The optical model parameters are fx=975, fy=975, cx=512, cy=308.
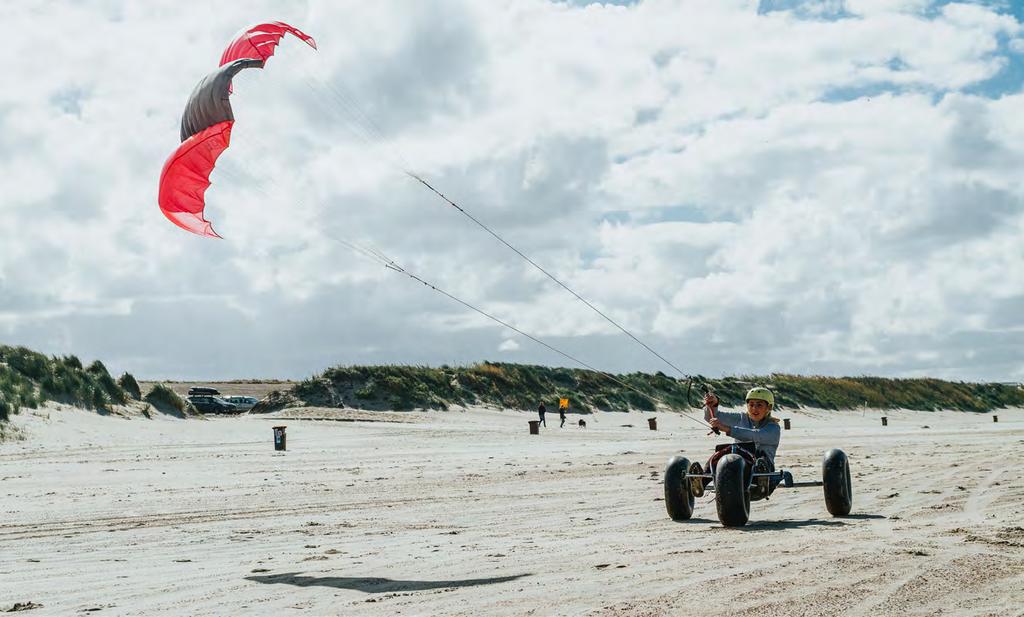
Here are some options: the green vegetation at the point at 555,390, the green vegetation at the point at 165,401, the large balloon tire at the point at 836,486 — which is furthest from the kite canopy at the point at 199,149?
the green vegetation at the point at 165,401

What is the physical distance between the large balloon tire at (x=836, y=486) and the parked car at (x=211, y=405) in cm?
3967

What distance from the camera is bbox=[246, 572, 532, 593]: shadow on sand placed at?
25.2 feet

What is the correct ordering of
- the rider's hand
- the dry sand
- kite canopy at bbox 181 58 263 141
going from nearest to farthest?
the dry sand → the rider's hand → kite canopy at bbox 181 58 263 141

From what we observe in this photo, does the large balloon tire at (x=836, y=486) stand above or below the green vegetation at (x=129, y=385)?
below

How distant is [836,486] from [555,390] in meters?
41.3

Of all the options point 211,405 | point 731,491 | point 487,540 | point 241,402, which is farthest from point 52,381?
point 731,491

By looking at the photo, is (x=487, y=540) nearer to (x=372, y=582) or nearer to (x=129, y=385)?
(x=372, y=582)

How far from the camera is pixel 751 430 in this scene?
11.4 metres

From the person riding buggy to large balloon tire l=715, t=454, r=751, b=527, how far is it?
0.73 metres

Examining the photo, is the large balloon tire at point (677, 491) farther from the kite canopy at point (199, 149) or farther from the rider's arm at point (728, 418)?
the kite canopy at point (199, 149)

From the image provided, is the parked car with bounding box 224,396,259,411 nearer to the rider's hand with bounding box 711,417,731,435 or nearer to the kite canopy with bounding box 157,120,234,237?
the kite canopy with bounding box 157,120,234,237

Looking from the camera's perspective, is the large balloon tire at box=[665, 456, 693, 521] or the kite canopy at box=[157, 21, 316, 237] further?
the kite canopy at box=[157, 21, 316, 237]

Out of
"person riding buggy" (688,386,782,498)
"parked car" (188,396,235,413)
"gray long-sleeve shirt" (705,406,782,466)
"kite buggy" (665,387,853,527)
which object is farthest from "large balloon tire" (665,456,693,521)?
"parked car" (188,396,235,413)

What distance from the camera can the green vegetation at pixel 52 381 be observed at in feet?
98.3
